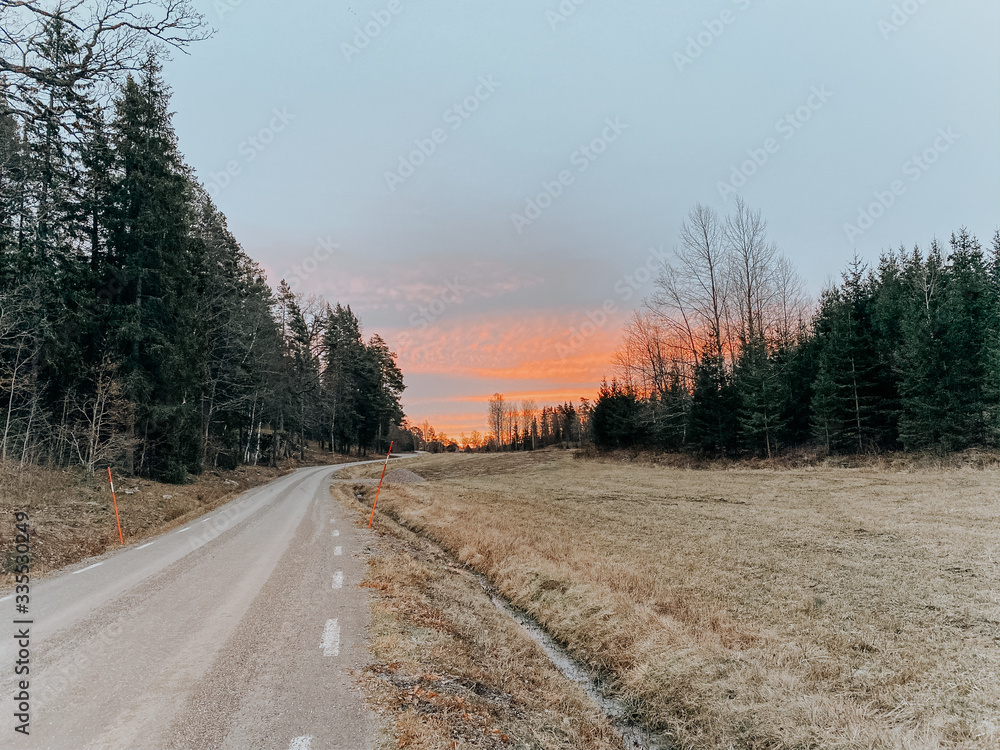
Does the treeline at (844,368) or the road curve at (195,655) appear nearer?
the road curve at (195,655)

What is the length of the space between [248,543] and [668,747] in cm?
1068

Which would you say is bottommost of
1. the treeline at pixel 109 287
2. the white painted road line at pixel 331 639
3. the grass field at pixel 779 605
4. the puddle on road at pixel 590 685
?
the puddle on road at pixel 590 685

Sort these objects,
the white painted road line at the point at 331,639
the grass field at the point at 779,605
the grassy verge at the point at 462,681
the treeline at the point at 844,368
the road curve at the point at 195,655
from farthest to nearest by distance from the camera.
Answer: the treeline at the point at 844,368
the white painted road line at the point at 331,639
the grass field at the point at 779,605
the grassy verge at the point at 462,681
the road curve at the point at 195,655

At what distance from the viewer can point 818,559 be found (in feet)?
34.7

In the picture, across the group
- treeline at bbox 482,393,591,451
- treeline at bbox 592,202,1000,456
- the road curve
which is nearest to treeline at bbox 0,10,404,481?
the road curve

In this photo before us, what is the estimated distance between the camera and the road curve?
398cm

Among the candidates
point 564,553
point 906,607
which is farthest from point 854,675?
point 564,553

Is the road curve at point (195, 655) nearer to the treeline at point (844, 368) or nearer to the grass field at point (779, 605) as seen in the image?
the grass field at point (779, 605)

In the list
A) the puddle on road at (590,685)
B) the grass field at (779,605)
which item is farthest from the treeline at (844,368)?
the puddle on road at (590,685)

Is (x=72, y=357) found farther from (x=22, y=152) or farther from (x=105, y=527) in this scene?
(x=105, y=527)

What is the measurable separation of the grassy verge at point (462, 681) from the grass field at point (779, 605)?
2.86 ft

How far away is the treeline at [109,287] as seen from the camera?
8820 mm

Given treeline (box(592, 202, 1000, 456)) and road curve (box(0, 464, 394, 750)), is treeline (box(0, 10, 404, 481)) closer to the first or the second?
road curve (box(0, 464, 394, 750))

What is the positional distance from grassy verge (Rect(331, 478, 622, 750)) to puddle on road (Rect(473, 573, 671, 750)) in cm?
23
